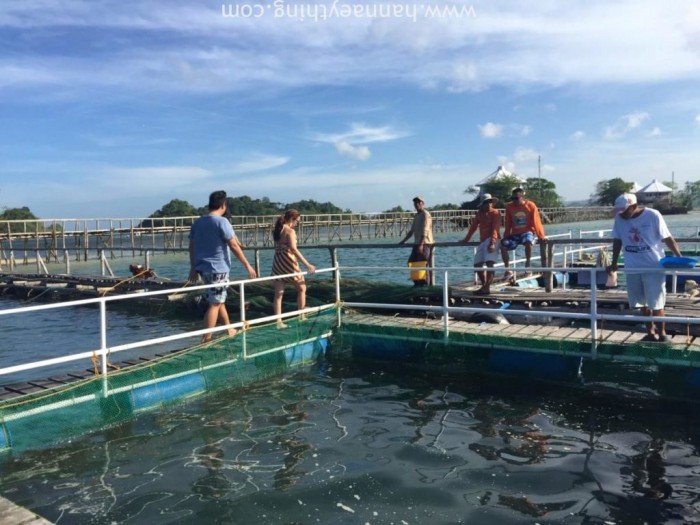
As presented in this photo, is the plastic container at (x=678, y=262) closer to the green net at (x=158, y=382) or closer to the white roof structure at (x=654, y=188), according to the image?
the green net at (x=158, y=382)

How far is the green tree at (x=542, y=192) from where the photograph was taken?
308ft

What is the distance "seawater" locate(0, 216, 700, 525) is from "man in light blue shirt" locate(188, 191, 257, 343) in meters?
1.14

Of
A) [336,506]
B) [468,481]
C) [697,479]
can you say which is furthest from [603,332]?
[336,506]

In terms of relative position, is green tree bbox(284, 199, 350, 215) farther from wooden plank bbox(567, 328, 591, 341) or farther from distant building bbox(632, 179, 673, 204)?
wooden plank bbox(567, 328, 591, 341)

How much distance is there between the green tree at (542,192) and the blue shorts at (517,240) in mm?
86016

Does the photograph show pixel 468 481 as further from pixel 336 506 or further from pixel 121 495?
pixel 121 495

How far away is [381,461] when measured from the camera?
16.5 ft

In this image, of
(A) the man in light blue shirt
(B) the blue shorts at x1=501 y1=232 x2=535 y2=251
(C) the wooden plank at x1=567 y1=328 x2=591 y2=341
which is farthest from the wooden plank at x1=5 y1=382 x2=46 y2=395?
(B) the blue shorts at x1=501 y1=232 x2=535 y2=251

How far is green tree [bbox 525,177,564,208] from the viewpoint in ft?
308

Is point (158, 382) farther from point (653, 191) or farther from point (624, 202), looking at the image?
point (653, 191)

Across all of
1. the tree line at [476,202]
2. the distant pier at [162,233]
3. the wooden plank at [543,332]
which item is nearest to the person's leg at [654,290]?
the wooden plank at [543,332]

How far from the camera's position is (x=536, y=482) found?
453cm

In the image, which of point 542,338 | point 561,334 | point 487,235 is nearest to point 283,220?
point 487,235

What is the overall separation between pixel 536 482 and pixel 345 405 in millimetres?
2458
